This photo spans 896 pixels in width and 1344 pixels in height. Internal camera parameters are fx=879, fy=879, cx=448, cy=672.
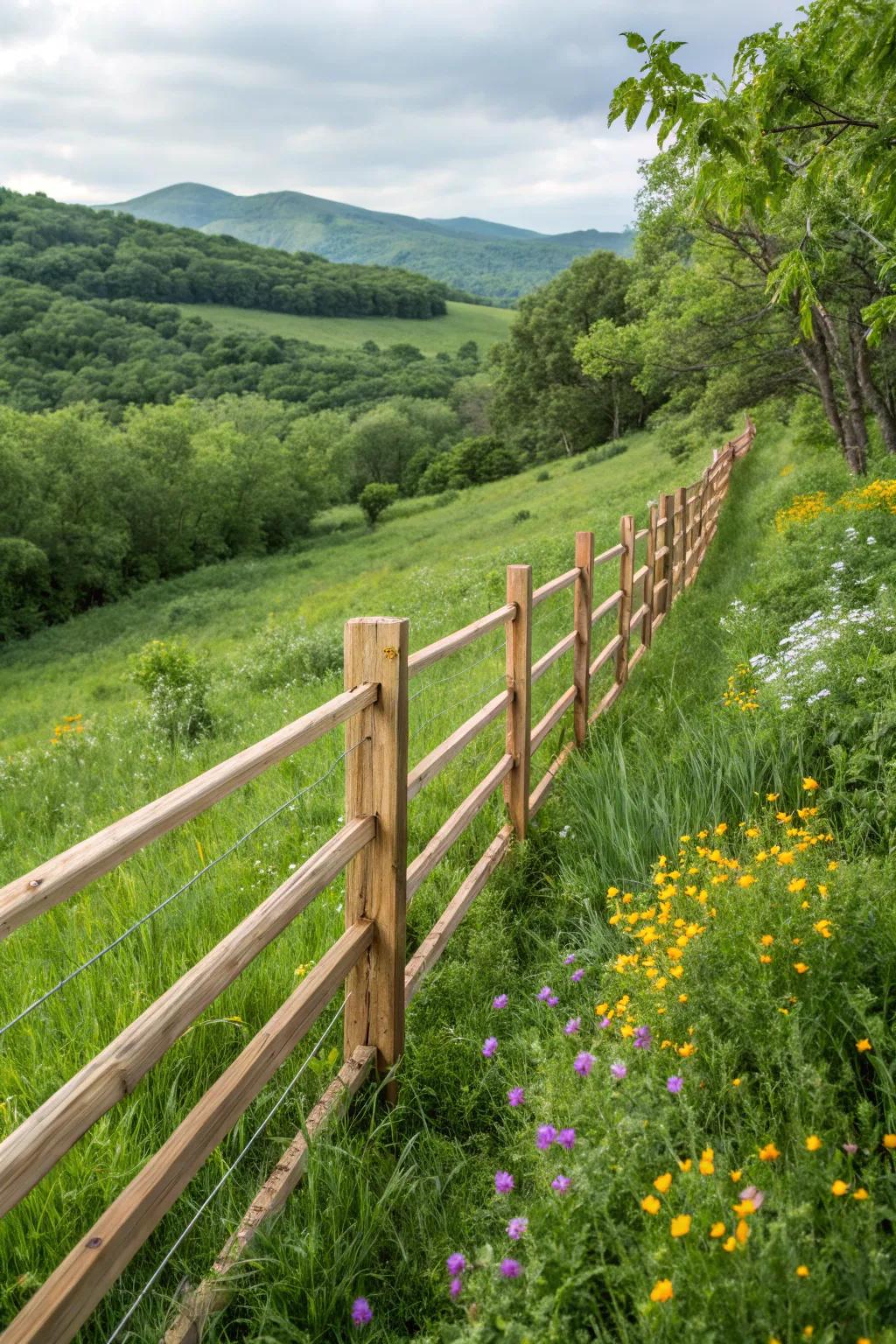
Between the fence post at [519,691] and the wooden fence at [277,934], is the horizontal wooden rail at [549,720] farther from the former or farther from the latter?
the wooden fence at [277,934]

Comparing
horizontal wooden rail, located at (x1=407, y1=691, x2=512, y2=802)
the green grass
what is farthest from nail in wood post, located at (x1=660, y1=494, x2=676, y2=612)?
the green grass

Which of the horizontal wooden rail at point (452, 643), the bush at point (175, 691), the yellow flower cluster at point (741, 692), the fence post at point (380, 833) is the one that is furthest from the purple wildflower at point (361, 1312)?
the bush at point (175, 691)

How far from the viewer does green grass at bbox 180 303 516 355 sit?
400ft

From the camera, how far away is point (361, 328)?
13425cm

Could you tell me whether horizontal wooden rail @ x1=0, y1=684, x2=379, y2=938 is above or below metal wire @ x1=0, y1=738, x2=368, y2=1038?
above

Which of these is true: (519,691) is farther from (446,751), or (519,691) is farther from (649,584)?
(649,584)

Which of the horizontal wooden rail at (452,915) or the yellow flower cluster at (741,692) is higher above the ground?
the yellow flower cluster at (741,692)

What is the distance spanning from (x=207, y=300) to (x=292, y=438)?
7855 centimetres

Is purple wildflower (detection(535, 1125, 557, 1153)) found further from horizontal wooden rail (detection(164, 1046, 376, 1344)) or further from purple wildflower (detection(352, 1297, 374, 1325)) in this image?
horizontal wooden rail (detection(164, 1046, 376, 1344))

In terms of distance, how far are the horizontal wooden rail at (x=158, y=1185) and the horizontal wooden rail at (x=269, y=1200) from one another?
0.24 meters

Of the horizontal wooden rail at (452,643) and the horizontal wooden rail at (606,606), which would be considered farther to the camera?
the horizontal wooden rail at (606,606)

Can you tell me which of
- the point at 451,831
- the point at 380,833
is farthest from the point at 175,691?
the point at 380,833

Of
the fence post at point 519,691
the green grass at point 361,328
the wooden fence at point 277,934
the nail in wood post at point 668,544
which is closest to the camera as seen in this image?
the wooden fence at point 277,934

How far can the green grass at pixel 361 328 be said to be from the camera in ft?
400
